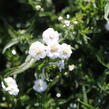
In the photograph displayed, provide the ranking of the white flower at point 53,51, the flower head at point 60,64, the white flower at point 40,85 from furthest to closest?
the white flower at point 40,85
the flower head at point 60,64
the white flower at point 53,51

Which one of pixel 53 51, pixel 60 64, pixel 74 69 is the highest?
pixel 53 51

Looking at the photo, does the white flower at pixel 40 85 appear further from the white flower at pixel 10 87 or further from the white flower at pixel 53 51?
the white flower at pixel 53 51

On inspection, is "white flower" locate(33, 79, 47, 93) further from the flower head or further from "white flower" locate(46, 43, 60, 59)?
"white flower" locate(46, 43, 60, 59)

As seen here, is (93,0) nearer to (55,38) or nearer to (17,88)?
(55,38)

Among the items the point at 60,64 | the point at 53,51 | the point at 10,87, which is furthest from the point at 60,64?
the point at 10,87

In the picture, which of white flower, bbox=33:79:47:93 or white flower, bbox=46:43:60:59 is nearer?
white flower, bbox=46:43:60:59

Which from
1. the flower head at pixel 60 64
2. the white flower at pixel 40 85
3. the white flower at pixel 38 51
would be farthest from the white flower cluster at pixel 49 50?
the white flower at pixel 40 85

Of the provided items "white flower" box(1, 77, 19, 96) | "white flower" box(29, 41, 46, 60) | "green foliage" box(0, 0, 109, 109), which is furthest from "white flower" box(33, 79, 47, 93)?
"white flower" box(29, 41, 46, 60)

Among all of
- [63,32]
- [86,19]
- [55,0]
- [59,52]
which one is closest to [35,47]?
[59,52]

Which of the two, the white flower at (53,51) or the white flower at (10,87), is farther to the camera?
the white flower at (10,87)

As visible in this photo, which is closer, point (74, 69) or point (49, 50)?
point (49, 50)

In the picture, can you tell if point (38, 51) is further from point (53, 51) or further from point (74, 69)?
point (74, 69)
